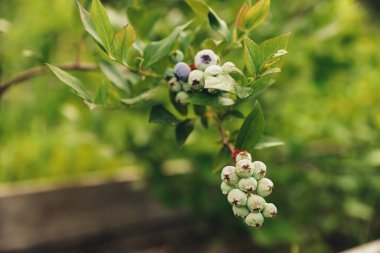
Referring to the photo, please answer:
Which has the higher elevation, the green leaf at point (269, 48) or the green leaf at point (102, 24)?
the green leaf at point (102, 24)

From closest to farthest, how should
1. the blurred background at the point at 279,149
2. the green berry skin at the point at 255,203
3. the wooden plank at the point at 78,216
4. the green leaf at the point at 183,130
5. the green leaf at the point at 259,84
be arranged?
the green berry skin at the point at 255,203 < the green leaf at the point at 259,84 < the green leaf at the point at 183,130 < the blurred background at the point at 279,149 < the wooden plank at the point at 78,216

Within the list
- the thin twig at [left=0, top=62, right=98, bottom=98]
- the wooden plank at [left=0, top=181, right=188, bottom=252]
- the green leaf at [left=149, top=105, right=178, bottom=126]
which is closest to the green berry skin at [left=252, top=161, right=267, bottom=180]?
the green leaf at [left=149, top=105, right=178, bottom=126]

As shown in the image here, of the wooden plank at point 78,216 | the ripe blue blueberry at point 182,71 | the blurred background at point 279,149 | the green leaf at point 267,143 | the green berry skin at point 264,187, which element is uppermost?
the ripe blue blueberry at point 182,71

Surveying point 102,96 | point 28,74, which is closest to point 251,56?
point 102,96

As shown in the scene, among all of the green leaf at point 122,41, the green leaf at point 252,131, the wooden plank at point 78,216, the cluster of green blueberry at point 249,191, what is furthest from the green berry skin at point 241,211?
the wooden plank at point 78,216

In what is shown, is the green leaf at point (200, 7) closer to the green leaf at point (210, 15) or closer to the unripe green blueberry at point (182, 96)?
the green leaf at point (210, 15)

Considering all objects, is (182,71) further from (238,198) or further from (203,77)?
(238,198)

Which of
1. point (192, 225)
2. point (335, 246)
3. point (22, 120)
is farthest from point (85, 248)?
point (335, 246)
